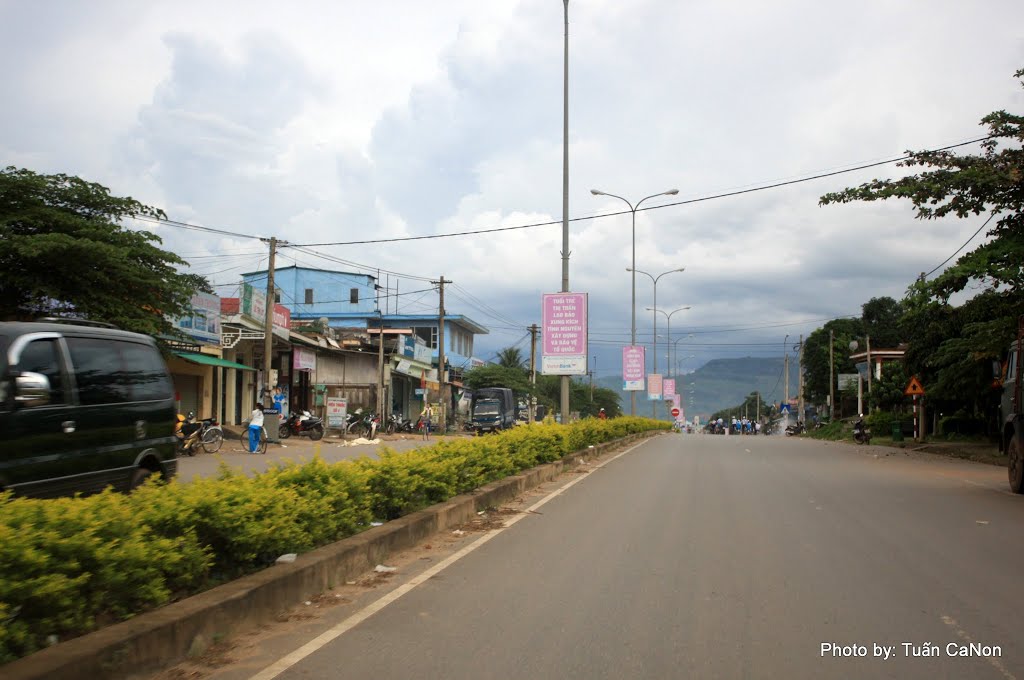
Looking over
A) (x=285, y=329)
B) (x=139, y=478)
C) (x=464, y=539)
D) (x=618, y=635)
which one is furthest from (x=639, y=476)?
(x=285, y=329)

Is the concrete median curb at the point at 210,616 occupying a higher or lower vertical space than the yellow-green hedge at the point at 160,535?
lower

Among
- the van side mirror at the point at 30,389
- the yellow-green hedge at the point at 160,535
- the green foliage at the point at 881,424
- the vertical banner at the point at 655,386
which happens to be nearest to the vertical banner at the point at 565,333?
the yellow-green hedge at the point at 160,535

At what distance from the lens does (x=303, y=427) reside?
31.7 meters

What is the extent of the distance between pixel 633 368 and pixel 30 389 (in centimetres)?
3392

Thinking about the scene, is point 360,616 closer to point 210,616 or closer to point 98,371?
point 210,616

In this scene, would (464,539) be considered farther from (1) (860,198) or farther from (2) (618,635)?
(1) (860,198)

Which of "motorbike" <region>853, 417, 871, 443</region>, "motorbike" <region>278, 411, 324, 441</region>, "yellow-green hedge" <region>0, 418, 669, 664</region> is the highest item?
"yellow-green hedge" <region>0, 418, 669, 664</region>

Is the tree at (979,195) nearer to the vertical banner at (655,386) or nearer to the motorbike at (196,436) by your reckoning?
the motorbike at (196,436)

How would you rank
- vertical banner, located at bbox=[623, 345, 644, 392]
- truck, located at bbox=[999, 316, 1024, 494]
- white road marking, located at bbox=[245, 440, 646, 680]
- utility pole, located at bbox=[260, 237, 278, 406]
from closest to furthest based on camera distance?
white road marking, located at bbox=[245, 440, 646, 680] → truck, located at bbox=[999, 316, 1024, 494] → utility pole, located at bbox=[260, 237, 278, 406] → vertical banner, located at bbox=[623, 345, 644, 392]

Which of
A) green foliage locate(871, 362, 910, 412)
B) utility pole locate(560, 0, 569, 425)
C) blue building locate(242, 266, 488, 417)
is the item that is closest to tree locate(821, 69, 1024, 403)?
utility pole locate(560, 0, 569, 425)

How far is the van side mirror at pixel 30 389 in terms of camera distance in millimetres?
6555

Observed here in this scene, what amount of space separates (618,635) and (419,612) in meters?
1.44

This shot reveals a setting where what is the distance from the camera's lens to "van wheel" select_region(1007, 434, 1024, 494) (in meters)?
13.5

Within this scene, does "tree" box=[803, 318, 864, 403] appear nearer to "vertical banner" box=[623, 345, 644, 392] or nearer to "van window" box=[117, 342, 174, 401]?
"vertical banner" box=[623, 345, 644, 392]
